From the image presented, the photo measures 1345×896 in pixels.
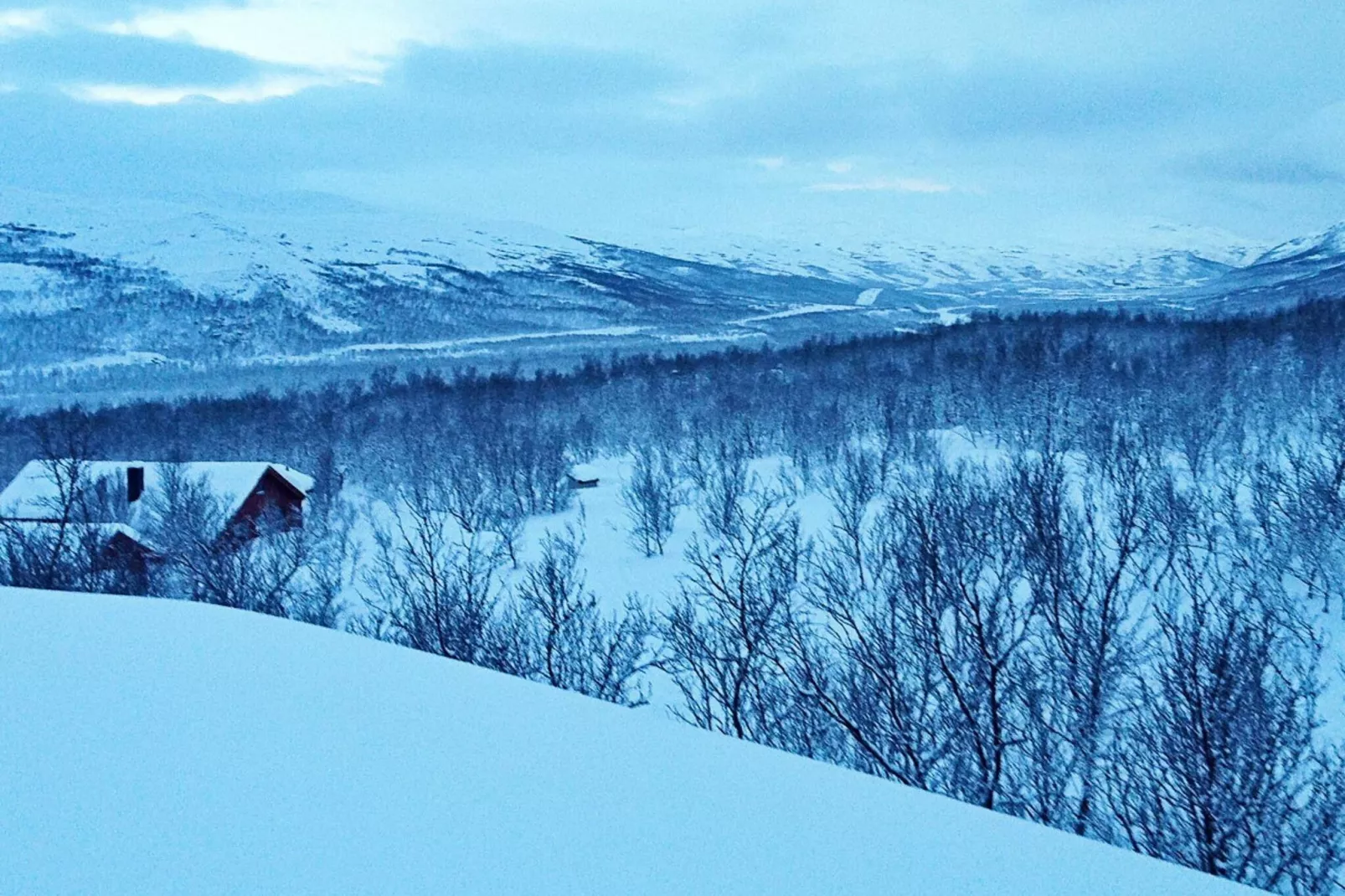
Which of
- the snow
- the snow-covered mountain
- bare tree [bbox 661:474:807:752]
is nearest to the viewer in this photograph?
bare tree [bbox 661:474:807:752]

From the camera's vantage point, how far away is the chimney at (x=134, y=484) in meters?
29.3

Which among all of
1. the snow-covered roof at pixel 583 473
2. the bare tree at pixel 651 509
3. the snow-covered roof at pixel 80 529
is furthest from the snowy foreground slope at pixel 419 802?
the snow-covered roof at pixel 583 473

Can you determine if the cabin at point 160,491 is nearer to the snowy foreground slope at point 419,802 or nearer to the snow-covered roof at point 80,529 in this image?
the snow-covered roof at point 80,529

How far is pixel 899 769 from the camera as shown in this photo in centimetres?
980

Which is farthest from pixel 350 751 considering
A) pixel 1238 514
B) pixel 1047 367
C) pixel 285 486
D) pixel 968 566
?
pixel 1047 367

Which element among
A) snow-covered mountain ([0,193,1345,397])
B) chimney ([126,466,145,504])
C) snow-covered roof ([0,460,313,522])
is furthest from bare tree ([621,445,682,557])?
snow-covered mountain ([0,193,1345,397])

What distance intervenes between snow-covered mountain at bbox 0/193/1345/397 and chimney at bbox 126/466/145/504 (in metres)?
70.3

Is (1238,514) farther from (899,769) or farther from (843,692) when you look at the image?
(899,769)

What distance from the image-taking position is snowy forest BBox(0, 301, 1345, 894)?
30.2ft

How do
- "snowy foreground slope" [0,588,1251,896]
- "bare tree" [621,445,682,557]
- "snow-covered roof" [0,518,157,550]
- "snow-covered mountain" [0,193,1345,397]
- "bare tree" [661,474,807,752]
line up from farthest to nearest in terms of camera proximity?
"snow-covered mountain" [0,193,1345,397] < "bare tree" [621,445,682,557] < "snow-covered roof" [0,518,157,550] < "bare tree" [661,474,807,752] < "snowy foreground slope" [0,588,1251,896]

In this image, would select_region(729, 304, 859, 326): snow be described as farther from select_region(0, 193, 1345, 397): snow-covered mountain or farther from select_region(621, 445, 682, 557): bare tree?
select_region(621, 445, 682, 557): bare tree

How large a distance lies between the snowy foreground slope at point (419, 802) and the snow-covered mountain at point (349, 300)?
327 ft

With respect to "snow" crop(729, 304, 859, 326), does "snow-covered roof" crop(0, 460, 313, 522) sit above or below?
below

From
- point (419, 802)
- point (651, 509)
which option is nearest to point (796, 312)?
point (651, 509)
